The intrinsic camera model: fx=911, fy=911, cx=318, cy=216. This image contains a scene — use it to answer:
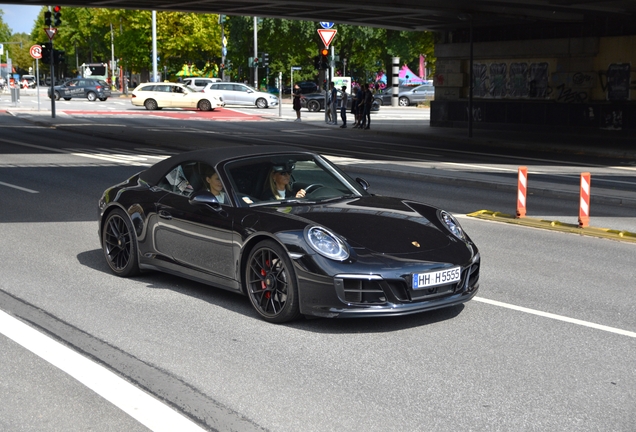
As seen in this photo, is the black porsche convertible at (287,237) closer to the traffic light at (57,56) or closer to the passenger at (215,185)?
the passenger at (215,185)

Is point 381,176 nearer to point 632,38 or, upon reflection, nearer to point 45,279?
point 45,279

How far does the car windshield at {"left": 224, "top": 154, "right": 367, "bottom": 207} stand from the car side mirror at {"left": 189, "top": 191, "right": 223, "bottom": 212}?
18 centimetres

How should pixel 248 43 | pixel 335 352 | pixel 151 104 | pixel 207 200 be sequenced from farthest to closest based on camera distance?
pixel 248 43 < pixel 151 104 < pixel 207 200 < pixel 335 352

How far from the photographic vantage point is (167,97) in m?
53.7

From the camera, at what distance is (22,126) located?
117ft

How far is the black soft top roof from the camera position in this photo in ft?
25.3

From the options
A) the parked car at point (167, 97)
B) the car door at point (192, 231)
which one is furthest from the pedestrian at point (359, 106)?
the car door at point (192, 231)

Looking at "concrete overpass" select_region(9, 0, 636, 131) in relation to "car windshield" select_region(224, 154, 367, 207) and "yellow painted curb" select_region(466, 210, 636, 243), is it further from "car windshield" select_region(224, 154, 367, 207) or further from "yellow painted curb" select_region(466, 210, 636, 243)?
"car windshield" select_region(224, 154, 367, 207)

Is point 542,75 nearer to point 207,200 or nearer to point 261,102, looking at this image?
point 261,102

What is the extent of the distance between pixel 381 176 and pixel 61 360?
13.9 meters

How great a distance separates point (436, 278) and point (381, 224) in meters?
0.68

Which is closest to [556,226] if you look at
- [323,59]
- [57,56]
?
[323,59]

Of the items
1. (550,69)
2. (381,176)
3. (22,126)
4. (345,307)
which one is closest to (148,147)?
(381,176)

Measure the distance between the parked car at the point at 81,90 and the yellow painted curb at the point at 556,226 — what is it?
184ft
